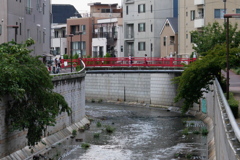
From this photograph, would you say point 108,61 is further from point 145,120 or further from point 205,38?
point 145,120

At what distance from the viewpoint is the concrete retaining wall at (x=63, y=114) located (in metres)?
24.7

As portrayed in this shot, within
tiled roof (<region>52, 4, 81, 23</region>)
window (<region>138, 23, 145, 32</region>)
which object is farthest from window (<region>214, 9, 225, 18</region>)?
Answer: tiled roof (<region>52, 4, 81, 23</region>)

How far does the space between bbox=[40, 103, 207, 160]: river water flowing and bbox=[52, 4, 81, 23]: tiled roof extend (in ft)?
227

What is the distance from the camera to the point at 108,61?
63906mm

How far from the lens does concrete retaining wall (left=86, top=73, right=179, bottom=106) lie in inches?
2341

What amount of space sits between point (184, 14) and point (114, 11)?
121 feet

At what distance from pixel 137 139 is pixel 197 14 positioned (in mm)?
34333

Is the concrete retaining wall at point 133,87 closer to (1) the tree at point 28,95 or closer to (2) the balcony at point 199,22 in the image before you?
(2) the balcony at point 199,22

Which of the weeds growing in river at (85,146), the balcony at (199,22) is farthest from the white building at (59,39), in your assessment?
the weeds growing in river at (85,146)

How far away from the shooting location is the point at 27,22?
156 feet

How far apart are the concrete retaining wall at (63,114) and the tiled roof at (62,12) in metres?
76.7

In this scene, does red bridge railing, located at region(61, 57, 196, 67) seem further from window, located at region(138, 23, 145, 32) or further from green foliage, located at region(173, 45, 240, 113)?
green foliage, located at region(173, 45, 240, 113)

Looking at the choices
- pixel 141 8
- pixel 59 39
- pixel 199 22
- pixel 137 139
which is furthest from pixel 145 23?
pixel 137 139

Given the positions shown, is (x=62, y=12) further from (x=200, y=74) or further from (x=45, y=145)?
(x=45, y=145)
